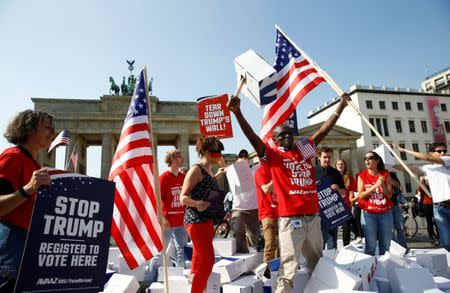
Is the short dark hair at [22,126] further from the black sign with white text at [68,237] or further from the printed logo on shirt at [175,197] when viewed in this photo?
the printed logo on shirt at [175,197]

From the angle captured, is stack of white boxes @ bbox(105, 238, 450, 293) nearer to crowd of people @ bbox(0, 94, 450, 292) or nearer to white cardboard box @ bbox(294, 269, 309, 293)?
white cardboard box @ bbox(294, 269, 309, 293)

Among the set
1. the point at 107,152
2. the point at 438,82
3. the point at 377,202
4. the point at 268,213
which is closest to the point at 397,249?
the point at 377,202

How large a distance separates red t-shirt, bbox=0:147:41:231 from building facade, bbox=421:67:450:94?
267 ft

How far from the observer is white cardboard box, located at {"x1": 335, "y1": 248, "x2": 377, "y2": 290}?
3279 mm

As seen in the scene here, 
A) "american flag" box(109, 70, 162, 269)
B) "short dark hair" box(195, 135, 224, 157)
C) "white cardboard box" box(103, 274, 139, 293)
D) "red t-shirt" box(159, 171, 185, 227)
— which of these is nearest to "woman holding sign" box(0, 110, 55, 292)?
"american flag" box(109, 70, 162, 269)

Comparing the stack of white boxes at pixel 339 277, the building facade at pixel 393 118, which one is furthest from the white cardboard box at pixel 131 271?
the building facade at pixel 393 118

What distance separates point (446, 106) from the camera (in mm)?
60062

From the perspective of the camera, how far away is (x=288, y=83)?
4.92 m

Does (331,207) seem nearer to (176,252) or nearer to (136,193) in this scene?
(176,252)

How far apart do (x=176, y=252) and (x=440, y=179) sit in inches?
166

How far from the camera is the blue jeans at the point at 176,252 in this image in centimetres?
502

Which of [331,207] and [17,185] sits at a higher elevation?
[17,185]

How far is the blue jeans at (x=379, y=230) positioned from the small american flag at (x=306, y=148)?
7.06 feet

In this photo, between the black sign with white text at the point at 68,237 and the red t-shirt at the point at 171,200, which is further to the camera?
the red t-shirt at the point at 171,200
